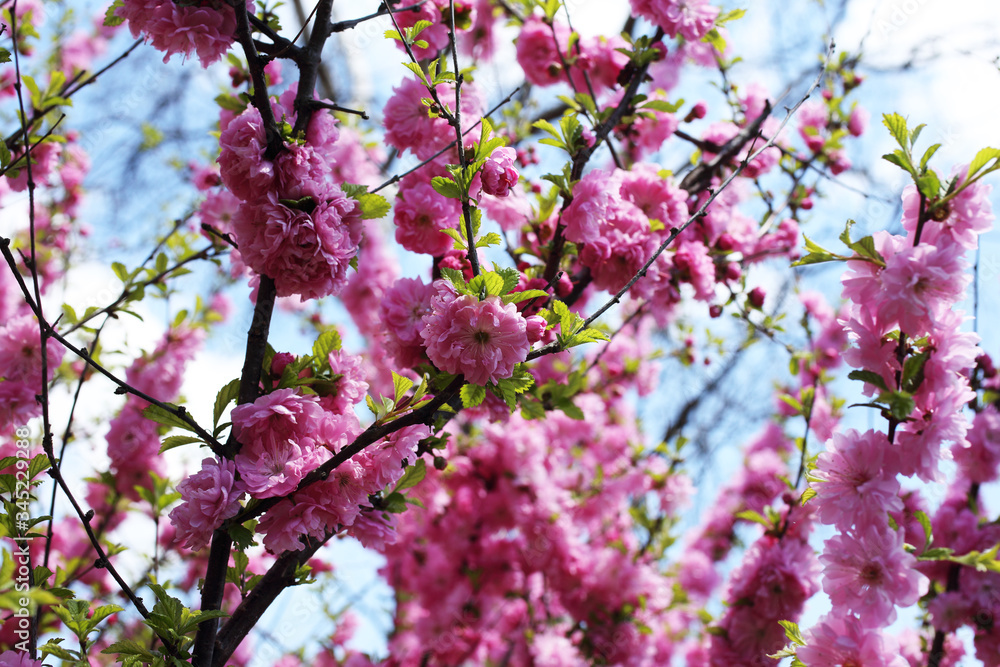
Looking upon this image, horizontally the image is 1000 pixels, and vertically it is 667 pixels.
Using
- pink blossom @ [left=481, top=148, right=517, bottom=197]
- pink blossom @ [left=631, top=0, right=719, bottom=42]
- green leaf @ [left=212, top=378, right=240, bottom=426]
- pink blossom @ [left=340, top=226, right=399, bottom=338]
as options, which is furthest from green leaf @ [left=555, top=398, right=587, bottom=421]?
pink blossom @ [left=340, top=226, right=399, bottom=338]

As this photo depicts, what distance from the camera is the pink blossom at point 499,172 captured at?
61.0 inches

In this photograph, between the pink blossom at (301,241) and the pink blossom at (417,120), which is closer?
the pink blossom at (301,241)

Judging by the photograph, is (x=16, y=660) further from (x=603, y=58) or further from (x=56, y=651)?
(x=603, y=58)

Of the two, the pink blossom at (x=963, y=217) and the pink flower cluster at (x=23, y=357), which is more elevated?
the pink flower cluster at (x=23, y=357)

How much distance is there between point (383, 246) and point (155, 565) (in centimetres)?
305

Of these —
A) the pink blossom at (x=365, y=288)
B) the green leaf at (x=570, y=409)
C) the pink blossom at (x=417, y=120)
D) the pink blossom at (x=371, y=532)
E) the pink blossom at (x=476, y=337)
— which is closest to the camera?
the pink blossom at (x=476, y=337)

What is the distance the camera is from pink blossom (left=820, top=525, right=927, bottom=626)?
155 cm

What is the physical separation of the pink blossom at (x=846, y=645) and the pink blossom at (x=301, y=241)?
5.00 feet

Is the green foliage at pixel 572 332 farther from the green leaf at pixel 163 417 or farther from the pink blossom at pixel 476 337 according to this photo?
Result: the green leaf at pixel 163 417

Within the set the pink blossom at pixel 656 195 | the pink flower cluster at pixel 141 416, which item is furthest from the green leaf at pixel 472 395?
the pink flower cluster at pixel 141 416

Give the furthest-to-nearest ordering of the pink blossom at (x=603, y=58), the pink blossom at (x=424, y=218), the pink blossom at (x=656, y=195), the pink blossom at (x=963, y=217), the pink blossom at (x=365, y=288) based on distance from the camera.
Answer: the pink blossom at (x=365, y=288), the pink blossom at (x=603, y=58), the pink blossom at (x=656, y=195), the pink blossom at (x=424, y=218), the pink blossom at (x=963, y=217)

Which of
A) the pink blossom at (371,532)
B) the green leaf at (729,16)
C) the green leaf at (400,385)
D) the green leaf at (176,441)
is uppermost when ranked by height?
the green leaf at (729,16)

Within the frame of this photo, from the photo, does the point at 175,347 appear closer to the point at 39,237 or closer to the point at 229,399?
the point at 39,237

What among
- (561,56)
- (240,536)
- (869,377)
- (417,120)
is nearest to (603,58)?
(561,56)
